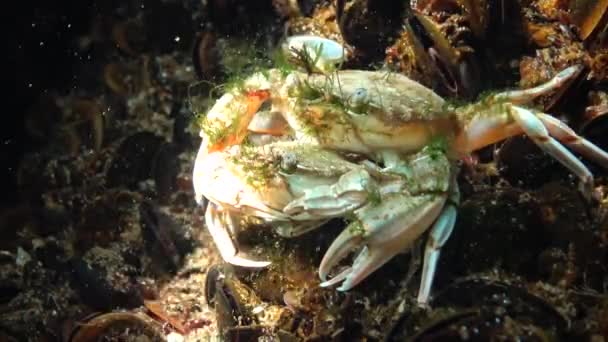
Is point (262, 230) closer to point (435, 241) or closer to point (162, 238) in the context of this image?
point (162, 238)

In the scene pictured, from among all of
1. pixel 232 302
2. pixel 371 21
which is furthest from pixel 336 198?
pixel 371 21

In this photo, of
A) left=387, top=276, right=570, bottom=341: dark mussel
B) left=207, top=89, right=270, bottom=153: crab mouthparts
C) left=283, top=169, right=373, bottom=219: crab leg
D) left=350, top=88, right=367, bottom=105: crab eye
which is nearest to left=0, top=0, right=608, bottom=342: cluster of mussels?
left=387, top=276, right=570, bottom=341: dark mussel

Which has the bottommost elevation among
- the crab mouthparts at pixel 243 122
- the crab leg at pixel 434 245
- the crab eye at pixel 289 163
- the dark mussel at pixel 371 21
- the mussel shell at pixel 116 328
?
the mussel shell at pixel 116 328

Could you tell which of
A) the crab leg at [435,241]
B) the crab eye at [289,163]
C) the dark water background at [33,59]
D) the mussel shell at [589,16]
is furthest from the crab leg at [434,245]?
the dark water background at [33,59]

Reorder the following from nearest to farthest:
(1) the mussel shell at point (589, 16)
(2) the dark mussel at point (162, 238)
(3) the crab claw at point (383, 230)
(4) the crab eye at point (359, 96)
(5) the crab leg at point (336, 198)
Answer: (3) the crab claw at point (383, 230), (5) the crab leg at point (336, 198), (4) the crab eye at point (359, 96), (1) the mussel shell at point (589, 16), (2) the dark mussel at point (162, 238)

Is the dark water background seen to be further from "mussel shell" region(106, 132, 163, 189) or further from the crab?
the crab

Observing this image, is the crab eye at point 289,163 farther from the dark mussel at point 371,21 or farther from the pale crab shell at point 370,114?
the dark mussel at point 371,21
